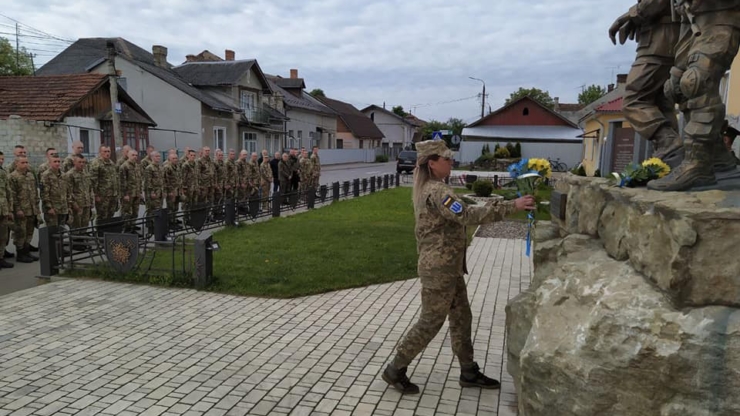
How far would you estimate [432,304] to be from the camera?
13.4 ft

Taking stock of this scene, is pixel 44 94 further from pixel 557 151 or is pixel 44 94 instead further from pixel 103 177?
pixel 557 151

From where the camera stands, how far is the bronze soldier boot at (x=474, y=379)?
443 cm

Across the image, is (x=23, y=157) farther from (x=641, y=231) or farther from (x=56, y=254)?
(x=641, y=231)

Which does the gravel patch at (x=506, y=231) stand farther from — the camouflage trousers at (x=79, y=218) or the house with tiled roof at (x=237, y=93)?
the house with tiled roof at (x=237, y=93)

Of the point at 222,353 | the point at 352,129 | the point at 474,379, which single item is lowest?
the point at 222,353

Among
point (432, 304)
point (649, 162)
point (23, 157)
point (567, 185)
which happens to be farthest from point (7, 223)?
point (649, 162)

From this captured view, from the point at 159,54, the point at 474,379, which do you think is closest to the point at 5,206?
the point at 474,379

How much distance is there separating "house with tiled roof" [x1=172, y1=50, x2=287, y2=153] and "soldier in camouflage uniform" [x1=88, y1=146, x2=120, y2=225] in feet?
71.7

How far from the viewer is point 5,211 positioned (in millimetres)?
8633

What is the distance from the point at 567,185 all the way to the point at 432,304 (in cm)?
196

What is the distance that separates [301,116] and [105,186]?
37659mm

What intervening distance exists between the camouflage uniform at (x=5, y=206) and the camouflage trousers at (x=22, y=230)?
15cm

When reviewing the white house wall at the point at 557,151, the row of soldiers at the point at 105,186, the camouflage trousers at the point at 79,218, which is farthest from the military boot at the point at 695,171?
the white house wall at the point at 557,151

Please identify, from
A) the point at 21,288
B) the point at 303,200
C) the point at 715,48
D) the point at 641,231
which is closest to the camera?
the point at 641,231
